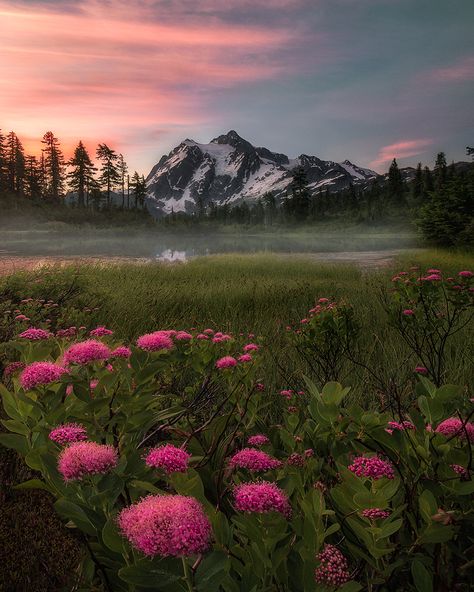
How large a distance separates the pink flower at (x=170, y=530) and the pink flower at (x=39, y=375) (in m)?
0.82

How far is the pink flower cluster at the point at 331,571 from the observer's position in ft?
3.51

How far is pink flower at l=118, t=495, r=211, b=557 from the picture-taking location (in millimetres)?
858

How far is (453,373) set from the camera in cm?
516

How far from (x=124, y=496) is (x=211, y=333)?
6.85 feet

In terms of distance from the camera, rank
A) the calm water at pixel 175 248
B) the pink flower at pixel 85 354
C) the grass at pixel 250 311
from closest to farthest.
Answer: the pink flower at pixel 85 354 → the grass at pixel 250 311 → the calm water at pixel 175 248

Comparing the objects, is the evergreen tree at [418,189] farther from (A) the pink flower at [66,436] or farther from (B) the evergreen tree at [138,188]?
(A) the pink flower at [66,436]

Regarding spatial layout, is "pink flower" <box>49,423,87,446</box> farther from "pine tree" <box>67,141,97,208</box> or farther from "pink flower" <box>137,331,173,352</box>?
"pine tree" <box>67,141,97,208</box>

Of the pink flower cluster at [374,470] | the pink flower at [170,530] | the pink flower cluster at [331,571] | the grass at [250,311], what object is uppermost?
the pink flower at [170,530]

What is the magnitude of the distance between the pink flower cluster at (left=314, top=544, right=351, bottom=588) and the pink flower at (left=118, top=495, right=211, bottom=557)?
366 mm

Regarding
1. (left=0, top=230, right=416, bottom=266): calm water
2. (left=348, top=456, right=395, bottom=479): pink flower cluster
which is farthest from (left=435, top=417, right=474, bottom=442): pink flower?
(left=0, top=230, right=416, bottom=266): calm water

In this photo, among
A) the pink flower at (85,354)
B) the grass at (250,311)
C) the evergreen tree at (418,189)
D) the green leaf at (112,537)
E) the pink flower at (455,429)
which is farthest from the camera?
the evergreen tree at (418,189)

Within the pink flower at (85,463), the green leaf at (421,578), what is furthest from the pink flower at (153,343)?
the green leaf at (421,578)

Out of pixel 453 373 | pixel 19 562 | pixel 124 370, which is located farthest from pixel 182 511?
pixel 453 373

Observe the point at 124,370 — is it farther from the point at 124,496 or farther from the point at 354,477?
the point at 354,477
